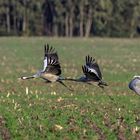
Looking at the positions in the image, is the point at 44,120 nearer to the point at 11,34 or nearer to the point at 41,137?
the point at 41,137

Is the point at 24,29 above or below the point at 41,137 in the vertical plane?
below

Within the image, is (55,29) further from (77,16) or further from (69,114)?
(69,114)

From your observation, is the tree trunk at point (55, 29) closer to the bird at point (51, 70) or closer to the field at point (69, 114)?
the field at point (69, 114)

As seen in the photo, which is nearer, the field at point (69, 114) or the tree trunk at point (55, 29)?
the field at point (69, 114)

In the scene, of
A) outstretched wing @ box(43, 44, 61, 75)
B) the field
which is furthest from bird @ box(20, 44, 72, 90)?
the field

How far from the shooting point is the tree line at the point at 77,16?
98.4m

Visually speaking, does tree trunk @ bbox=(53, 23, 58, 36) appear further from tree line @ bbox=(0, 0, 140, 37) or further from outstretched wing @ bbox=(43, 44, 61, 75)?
outstretched wing @ bbox=(43, 44, 61, 75)

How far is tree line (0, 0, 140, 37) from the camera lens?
323ft

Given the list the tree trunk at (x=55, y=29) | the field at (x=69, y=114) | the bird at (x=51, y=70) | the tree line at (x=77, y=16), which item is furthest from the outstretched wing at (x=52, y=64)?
the tree trunk at (x=55, y=29)

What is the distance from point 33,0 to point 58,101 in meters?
83.0

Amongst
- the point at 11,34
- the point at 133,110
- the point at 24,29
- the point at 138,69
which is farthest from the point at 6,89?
the point at 24,29

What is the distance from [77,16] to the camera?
101 metres

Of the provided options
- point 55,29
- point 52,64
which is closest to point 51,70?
point 52,64

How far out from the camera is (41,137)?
12617 mm
